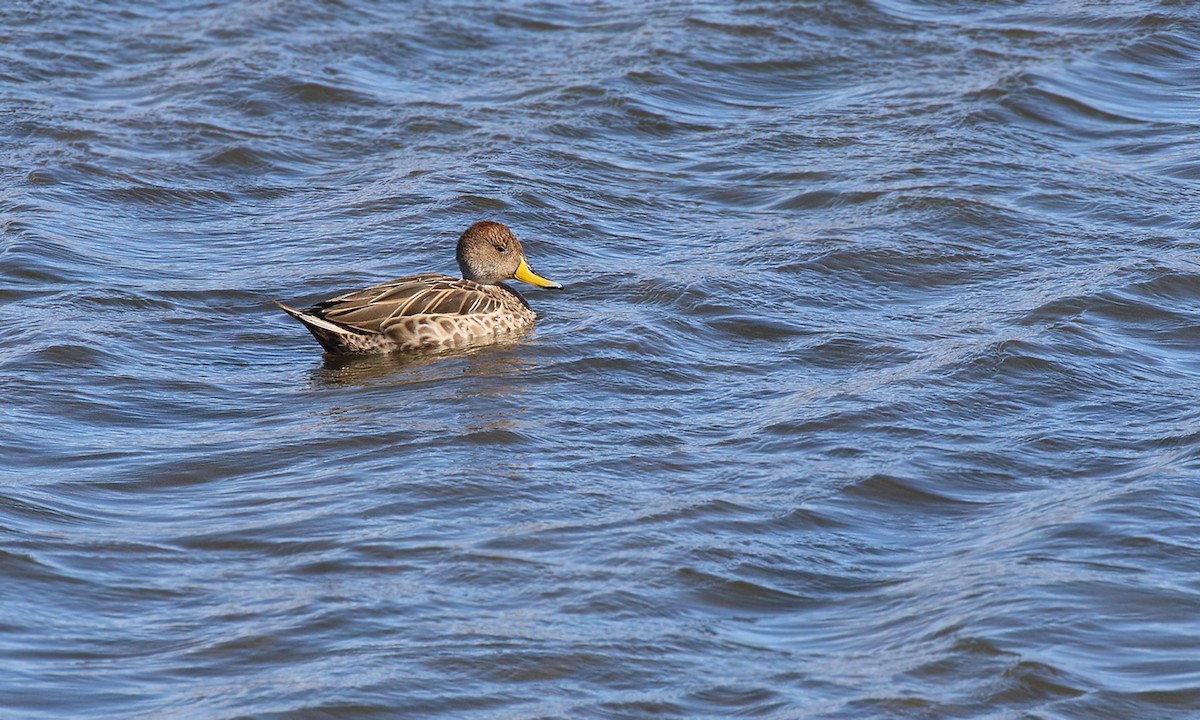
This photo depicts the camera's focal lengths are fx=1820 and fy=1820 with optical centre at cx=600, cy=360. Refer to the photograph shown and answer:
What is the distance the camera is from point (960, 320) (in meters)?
10.1

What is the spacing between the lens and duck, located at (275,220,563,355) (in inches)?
386

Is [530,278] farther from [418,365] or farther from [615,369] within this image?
[615,369]

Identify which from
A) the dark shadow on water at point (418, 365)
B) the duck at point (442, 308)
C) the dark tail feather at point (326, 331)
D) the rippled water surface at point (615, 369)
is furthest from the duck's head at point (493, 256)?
the dark tail feather at point (326, 331)

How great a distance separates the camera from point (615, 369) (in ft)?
30.9

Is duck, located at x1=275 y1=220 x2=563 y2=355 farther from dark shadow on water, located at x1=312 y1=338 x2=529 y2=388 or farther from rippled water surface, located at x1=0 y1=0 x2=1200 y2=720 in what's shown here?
rippled water surface, located at x1=0 y1=0 x2=1200 y2=720

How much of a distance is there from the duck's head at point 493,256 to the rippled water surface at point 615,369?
36 cm

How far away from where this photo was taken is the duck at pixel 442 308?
9.81 m

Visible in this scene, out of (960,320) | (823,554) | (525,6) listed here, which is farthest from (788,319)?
(525,6)

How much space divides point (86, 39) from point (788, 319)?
327 inches

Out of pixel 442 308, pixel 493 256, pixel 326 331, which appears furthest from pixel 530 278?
pixel 326 331

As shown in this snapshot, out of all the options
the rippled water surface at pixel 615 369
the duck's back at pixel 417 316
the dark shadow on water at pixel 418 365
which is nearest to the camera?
the rippled water surface at pixel 615 369

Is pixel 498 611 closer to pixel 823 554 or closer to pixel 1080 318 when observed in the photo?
pixel 823 554

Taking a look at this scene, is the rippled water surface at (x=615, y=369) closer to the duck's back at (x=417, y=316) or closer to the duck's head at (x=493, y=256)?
the duck's back at (x=417, y=316)

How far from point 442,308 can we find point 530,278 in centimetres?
77
